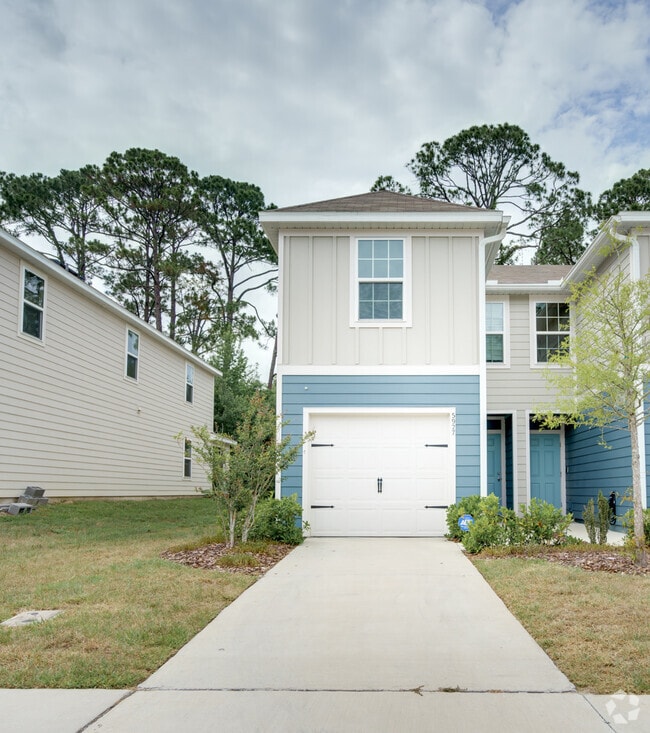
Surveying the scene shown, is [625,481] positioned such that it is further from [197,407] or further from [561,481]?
[197,407]

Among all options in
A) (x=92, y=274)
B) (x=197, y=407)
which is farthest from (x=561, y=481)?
(x=92, y=274)

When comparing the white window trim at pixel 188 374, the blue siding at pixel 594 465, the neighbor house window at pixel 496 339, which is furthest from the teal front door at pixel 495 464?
the white window trim at pixel 188 374

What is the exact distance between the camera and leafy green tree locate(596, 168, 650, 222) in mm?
27234

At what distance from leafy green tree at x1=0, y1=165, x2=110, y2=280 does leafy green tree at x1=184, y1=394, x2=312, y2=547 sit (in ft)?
65.0

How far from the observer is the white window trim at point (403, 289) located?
1193cm

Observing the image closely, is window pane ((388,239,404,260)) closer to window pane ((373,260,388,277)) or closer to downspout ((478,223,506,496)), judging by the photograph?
window pane ((373,260,388,277))

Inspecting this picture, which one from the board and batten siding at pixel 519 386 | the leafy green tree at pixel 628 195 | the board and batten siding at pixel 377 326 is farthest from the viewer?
the leafy green tree at pixel 628 195

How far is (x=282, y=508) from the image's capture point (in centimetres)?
1060

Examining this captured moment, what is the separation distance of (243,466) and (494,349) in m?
8.52

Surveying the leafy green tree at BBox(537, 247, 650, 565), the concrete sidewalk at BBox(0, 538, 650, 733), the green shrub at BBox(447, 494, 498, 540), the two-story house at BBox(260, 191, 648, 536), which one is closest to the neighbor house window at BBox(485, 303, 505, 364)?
the two-story house at BBox(260, 191, 648, 536)

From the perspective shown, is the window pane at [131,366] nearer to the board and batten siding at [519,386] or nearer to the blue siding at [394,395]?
the blue siding at [394,395]

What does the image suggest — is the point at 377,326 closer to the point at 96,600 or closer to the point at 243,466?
the point at 243,466

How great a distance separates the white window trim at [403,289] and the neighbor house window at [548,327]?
18.0 feet

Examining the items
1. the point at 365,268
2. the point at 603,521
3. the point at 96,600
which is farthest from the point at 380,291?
the point at 96,600
